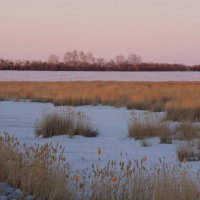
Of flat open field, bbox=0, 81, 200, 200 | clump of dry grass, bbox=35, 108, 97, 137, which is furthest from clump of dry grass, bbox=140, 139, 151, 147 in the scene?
clump of dry grass, bbox=35, 108, 97, 137

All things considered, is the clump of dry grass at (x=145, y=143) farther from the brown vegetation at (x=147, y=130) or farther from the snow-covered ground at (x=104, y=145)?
the brown vegetation at (x=147, y=130)

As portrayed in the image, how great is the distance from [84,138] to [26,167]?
5012 mm

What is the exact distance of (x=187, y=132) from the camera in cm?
970

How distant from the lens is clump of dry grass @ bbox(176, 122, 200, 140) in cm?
948

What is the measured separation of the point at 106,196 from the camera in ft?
15.1

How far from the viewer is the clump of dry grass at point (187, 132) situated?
31.1 ft

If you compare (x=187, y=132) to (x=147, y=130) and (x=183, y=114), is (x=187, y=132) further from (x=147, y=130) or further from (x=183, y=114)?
(x=183, y=114)

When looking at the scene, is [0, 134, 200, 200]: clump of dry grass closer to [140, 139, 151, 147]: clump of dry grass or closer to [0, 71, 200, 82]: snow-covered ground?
[140, 139, 151, 147]: clump of dry grass

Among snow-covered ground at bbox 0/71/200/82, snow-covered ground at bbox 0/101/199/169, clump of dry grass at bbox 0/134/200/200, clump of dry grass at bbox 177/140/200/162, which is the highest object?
clump of dry grass at bbox 0/134/200/200

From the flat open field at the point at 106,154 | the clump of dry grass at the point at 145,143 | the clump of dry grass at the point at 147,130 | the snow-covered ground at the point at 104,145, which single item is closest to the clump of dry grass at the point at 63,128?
the flat open field at the point at 106,154

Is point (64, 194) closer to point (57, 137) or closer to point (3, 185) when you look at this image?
point (3, 185)

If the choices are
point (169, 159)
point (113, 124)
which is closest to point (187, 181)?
point (169, 159)

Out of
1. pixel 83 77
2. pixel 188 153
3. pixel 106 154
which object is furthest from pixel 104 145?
pixel 83 77

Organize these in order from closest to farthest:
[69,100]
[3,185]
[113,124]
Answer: [3,185] → [113,124] → [69,100]
